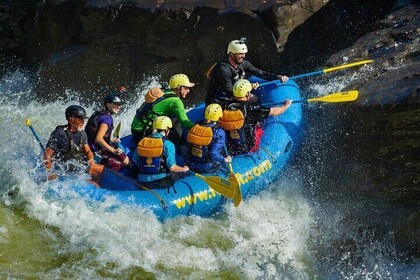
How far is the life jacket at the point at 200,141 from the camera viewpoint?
7113mm

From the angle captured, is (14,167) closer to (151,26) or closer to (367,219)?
(367,219)

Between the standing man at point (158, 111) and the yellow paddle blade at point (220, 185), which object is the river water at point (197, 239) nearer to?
the yellow paddle blade at point (220, 185)

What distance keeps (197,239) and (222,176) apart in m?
0.88

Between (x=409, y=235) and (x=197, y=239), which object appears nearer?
(x=409, y=235)

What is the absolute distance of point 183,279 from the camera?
599 centimetres

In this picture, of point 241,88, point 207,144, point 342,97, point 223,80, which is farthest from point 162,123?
point 342,97

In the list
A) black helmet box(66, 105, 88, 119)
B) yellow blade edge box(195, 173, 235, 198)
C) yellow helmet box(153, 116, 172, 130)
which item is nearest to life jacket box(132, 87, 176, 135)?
yellow helmet box(153, 116, 172, 130)

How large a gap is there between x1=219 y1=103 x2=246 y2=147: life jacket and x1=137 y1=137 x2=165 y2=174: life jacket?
3.00 ft

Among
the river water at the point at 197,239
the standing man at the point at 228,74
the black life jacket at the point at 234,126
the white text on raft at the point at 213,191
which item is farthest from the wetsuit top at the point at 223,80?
the river water at the point at 197,239

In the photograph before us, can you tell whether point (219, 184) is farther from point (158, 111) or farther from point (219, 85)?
point (219, 85)

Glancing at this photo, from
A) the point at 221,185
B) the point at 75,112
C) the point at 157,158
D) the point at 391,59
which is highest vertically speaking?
the point at 75,112

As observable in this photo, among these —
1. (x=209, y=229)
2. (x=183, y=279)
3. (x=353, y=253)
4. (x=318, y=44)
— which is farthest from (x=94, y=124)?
(x=318, y=44)

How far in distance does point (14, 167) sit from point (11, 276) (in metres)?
1.51

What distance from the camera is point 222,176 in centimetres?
722
